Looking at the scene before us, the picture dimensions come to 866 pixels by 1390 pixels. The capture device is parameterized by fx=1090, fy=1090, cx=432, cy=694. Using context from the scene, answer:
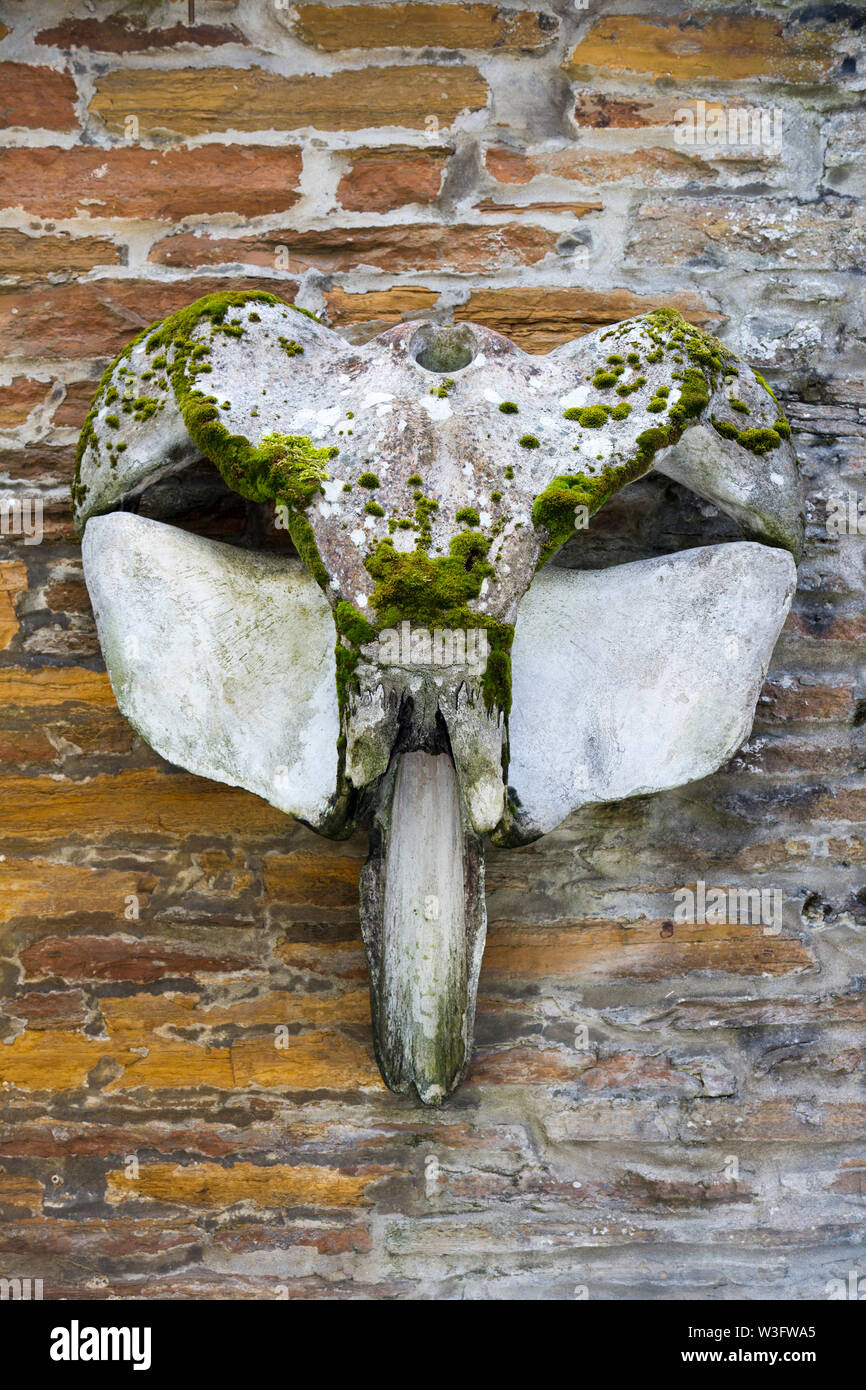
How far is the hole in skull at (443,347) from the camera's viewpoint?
1.55 metres

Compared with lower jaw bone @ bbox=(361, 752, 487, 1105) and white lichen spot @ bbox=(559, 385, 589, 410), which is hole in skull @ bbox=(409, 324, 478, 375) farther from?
lower jaw bone @ bbox=(361, 752, 487, 1105)

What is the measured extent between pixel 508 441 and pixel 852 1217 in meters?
1.40

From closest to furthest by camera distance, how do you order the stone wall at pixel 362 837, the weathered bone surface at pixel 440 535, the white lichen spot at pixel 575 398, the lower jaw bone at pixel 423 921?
1. the weathered bone surface at pixel 440 535
2. the white lichen spot at pixel 575 398
3. the lower jaw bone at pixel 423 921
4. the stone wall at pixel 362 837

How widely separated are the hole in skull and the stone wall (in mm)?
366

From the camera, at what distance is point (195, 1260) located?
71.4 inches

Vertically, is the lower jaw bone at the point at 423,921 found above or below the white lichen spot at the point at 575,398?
below

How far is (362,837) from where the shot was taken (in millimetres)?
1851

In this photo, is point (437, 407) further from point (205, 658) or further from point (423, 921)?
point (423, 921)

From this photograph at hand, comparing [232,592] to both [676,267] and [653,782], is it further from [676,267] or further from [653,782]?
[676,267]

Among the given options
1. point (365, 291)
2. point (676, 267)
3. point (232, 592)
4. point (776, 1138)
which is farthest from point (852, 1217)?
point (365, 291)

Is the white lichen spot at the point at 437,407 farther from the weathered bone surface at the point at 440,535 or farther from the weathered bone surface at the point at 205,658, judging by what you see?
the weathered bone surface at the point at 205,658

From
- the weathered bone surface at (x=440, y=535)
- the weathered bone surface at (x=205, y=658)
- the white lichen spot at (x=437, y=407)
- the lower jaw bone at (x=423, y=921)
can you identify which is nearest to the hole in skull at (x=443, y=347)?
the weathered bone surface at (x=440, y=535)

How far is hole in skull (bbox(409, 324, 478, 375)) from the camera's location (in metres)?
1.55

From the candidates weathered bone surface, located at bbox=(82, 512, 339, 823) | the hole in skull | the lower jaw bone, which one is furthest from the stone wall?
the hole in skull
